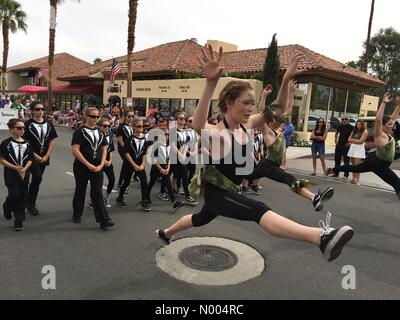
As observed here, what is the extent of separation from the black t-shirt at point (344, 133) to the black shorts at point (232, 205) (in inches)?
333

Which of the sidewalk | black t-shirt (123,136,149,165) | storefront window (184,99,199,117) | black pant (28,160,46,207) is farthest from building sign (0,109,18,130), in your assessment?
black t-shirt (123,136,149,165)

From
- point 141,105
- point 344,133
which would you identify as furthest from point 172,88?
point 344,133

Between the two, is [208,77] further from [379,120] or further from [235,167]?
[379,120]

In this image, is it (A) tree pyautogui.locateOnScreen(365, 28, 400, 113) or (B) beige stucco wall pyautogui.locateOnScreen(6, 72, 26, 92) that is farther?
(B) beige stucco wall pyautogui.locateOnScreen(6, 72, 26, 92)

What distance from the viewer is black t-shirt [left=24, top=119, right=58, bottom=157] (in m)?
6.03

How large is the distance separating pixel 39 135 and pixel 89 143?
1203 mm

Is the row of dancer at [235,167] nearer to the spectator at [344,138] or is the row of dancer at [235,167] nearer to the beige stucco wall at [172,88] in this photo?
the spectator at [344,138]

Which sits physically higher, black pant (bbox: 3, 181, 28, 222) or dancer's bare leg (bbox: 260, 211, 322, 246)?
dancer's bare leg (bbox: 260, 211, 322, 246)

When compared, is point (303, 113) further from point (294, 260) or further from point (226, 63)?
point (294, 260)

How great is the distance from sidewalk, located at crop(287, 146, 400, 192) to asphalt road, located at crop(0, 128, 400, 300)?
3218 mm

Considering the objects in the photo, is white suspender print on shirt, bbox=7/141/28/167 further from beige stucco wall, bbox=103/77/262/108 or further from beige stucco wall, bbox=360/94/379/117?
beige stucco wall, bbox=360/94/379/117

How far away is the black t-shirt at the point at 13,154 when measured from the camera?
5.25 metres

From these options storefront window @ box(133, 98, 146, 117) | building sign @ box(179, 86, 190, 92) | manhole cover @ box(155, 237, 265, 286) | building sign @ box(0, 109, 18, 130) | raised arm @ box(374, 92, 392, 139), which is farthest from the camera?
storefront window @ box(133, 98, 146, 117)

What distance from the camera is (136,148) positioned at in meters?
6.55
